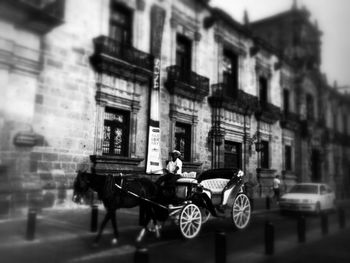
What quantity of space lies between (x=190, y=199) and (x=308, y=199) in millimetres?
7141

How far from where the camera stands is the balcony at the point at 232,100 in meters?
15.8

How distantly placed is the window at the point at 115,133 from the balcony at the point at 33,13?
354cm

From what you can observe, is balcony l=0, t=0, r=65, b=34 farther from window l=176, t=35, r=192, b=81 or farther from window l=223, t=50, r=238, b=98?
window l=223, t=50, r=238, b=98

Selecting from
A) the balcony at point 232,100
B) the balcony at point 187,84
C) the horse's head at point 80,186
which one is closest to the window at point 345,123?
the balcony at point 232,100

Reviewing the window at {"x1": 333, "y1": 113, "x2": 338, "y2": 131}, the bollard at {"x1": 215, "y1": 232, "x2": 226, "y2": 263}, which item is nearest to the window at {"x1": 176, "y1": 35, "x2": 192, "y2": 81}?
the bollard at {"x1": 215, "y1": 232, "x2": 226, "y2": 263}

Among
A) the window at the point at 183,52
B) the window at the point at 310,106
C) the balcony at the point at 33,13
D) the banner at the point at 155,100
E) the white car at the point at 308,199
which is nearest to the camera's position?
the balcony at the point at 33,13

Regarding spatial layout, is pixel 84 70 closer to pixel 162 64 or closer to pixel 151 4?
pixel 162 64

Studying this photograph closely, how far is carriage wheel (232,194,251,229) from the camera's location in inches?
315

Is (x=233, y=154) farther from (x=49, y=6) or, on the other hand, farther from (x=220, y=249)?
(x=220, y=249)

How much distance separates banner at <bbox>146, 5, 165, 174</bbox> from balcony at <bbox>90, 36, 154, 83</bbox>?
406 mm

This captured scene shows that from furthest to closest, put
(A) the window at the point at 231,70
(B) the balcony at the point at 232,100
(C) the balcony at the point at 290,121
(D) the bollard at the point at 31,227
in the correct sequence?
(C) the balcony at the point at 290,121
(A) the window at the point at 231,70
(B) the balcony at the point at 232,100
(D) the bollard at the point at 31,227

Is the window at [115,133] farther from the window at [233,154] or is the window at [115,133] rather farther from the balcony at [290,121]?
the balcony at [290,121]

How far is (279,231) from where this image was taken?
28.4 ft

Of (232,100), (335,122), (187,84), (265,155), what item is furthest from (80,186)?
(335,122)
